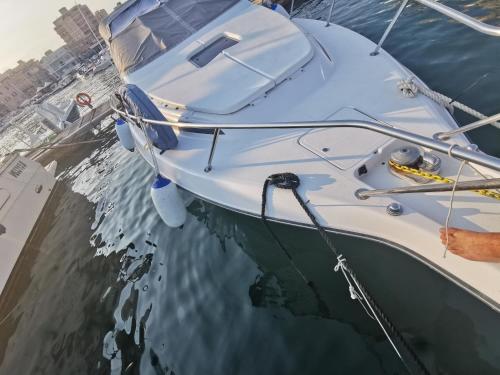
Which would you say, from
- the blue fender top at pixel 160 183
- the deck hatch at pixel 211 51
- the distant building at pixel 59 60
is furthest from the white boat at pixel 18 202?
the distant building at pixel 59 60

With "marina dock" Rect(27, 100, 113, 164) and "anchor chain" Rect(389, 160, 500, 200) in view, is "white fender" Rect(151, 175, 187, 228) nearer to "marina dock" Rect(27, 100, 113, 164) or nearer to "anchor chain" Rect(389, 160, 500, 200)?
"anchor chain" Rect(389, 160, 500, 200)

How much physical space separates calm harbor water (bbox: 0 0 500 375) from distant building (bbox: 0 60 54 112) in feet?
366

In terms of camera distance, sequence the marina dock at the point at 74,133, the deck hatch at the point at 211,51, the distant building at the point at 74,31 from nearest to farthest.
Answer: the deck hatch at the point at 211,51 < the marina dock at the point at 74,133 < the distant building at the point at 74,31

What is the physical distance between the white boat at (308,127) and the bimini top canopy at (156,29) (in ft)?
0.09

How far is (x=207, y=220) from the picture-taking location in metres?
5.03

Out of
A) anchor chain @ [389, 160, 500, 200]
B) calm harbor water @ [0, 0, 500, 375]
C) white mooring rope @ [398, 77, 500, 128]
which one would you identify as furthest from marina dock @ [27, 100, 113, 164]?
anchor chain @ [389, 160, 500, 200]

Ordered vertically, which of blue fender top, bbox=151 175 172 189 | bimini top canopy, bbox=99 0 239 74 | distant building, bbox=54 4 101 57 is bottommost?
distant building, bbox=54 4 101 57

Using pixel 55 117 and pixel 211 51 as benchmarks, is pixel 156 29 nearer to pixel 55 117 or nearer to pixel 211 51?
pixel 211 51

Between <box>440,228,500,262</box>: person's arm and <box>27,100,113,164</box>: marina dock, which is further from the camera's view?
<box>27,100,113,164</box>: marina dock

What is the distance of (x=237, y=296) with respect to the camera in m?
3.78

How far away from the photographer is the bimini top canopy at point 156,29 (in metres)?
6.16

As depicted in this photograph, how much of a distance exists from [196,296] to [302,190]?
1932 millimetres

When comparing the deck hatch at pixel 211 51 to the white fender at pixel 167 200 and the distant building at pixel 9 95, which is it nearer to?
the white fender at pixel 167 200

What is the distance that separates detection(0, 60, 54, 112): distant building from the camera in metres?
97.4
